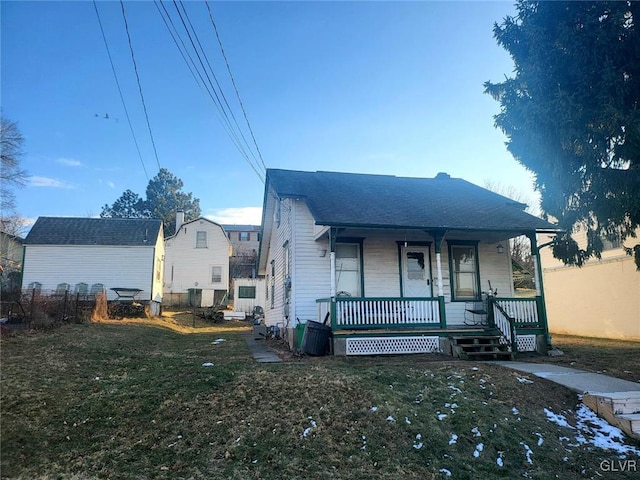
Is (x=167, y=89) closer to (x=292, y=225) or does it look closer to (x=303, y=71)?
(x=303, y=71)

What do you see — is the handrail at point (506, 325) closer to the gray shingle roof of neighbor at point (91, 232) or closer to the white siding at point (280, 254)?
the white siding at point (280, 254)

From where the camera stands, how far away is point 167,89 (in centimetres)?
1063

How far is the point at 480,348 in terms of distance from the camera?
34.9 ft

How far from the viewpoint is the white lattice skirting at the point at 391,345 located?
1052 centimetres

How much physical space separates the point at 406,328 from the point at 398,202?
415 cm

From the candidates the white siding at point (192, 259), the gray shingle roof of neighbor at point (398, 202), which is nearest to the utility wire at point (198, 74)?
the gray shingle roof of neighbor at point (398, 202)

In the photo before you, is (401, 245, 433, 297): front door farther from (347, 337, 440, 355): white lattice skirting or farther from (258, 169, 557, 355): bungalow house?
(347, 337, 440, 355): white lattice skirting

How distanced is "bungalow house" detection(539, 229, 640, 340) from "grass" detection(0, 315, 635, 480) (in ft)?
37.8

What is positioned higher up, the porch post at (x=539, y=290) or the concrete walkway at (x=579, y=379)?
the porch post at (x=539, y=290)

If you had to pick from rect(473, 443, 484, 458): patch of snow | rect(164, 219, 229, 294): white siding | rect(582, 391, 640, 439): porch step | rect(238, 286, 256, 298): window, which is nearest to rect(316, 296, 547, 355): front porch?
rect(582, 391, 640, 439): porch step

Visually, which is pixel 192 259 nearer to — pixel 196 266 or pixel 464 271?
pixel 196 266

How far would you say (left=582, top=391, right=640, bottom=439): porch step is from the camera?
573cm

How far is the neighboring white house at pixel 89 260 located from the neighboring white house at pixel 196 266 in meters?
9.90

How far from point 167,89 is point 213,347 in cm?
762
